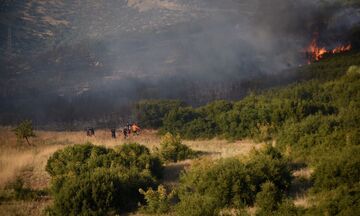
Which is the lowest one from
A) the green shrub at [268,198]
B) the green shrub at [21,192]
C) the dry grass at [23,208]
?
the dry grass at [23,208]

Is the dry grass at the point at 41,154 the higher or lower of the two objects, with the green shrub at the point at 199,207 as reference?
lower

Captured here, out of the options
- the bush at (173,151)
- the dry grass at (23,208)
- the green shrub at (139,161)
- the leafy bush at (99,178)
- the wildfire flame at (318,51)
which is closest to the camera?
the leafy bush at (99,178)

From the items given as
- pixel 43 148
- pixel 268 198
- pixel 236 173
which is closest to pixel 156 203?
pixel 236 173

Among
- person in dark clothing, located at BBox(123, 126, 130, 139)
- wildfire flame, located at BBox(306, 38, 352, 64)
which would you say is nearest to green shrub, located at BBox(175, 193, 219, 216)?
person in dark clothing, located at BBox(123, 126, 130, 139)

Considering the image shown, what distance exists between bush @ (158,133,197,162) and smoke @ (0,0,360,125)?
24.3 m

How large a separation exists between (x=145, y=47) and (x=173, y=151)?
196ft

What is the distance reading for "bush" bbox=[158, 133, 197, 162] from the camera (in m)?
22.2

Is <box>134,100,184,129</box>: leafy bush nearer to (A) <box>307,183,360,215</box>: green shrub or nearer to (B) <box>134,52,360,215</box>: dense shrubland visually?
(B) <box>134,52,360,215</box>: dense shrubland

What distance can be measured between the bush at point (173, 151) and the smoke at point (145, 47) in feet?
79.7

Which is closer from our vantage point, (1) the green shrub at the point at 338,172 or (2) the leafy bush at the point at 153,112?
(1) the green shrub at the point at 338,172

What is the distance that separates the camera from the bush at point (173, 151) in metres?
22.2

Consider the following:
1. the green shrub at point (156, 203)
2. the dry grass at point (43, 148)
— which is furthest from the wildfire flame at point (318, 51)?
the green shrub at point (156, 203)

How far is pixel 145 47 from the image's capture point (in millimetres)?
80188

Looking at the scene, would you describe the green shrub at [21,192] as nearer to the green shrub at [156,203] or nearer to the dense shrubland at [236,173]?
the dense shrubland at [236,173]
